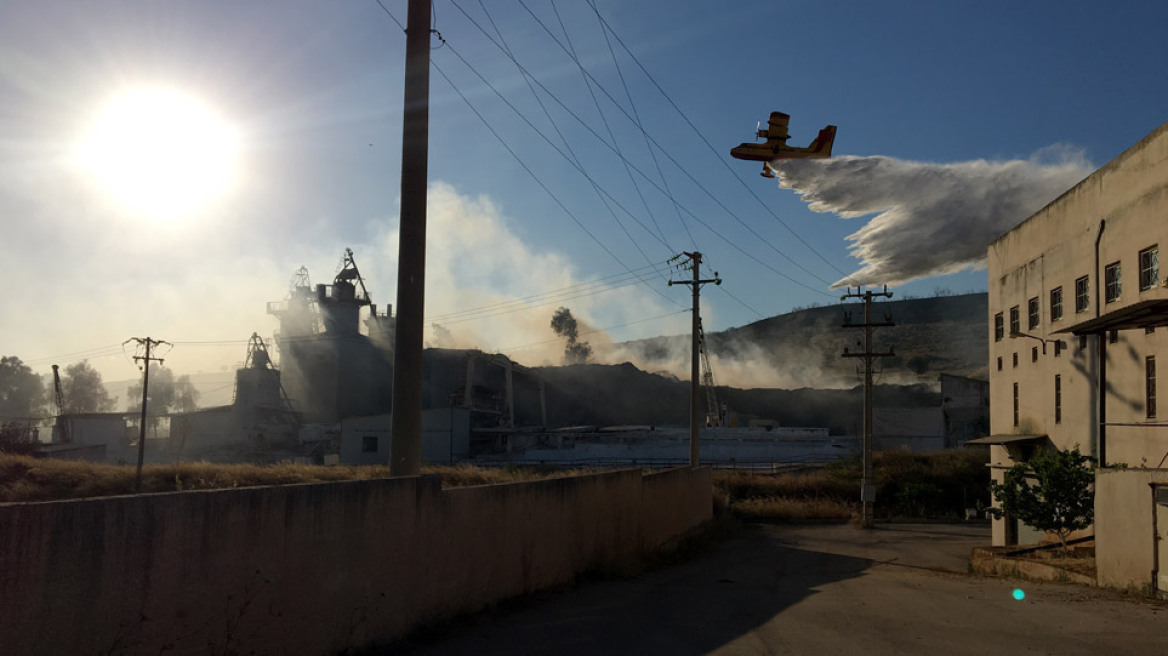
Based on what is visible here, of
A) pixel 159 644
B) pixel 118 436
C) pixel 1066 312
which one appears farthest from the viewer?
pixel 118 436

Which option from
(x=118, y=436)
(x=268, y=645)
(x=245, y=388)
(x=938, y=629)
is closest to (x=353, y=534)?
(x=268, y=645)

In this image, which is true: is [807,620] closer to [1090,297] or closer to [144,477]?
[1090,297]

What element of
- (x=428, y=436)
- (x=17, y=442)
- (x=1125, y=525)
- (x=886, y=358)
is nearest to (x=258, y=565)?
(x=1125, y=525)

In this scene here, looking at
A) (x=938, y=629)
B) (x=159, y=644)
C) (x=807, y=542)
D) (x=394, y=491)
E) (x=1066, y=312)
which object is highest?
(x=1066, y=312)

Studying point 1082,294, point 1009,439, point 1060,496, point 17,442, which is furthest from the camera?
point 17,442

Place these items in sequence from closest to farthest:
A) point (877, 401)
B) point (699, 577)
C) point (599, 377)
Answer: point (699, 577), point (877, 401), point (599, 377)

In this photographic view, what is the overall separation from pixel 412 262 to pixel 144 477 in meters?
36.7

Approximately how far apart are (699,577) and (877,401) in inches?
3623

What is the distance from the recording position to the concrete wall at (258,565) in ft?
18.6

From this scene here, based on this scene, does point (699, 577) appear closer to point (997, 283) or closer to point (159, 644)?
point (159, 644)

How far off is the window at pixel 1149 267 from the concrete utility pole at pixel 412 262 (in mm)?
18515

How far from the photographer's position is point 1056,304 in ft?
95.0

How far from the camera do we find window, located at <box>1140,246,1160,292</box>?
2191 centimetres

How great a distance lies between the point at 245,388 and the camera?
291 ft
